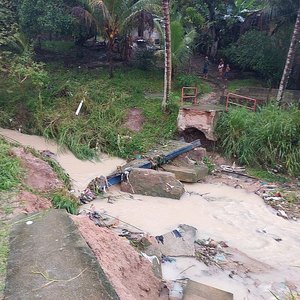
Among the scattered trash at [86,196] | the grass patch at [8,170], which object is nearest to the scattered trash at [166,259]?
the scattered trash at [86,196]

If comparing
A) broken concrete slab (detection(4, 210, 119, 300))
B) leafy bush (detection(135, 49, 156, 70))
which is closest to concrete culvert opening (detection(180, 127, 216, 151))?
leafy bush (detection(135, 49, 156, 70))

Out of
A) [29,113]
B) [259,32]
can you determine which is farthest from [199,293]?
[259,32]

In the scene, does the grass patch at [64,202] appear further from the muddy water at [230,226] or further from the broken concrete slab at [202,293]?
the broken concrete slab at [202,293]

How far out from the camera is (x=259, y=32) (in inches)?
723

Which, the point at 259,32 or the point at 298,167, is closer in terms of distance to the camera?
the point at 298,167

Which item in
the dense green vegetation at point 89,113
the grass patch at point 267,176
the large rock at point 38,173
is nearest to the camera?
the large rock at point 38,173

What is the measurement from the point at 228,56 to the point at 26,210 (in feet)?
52.7

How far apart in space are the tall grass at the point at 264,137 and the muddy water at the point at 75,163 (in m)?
3.85

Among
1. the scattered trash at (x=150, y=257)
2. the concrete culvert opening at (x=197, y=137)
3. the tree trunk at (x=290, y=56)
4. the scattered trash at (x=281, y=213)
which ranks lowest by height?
the scattered trash at (x=281, y=213)

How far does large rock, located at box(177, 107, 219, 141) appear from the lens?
44.0 feet

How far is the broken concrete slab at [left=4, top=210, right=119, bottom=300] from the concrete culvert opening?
8643 millimetres

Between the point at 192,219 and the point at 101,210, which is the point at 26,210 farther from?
the point at 192,219

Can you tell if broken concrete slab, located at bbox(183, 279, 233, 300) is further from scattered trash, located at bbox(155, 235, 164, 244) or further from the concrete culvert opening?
the concrete culvert opening

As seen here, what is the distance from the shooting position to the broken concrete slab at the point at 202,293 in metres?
5.86
